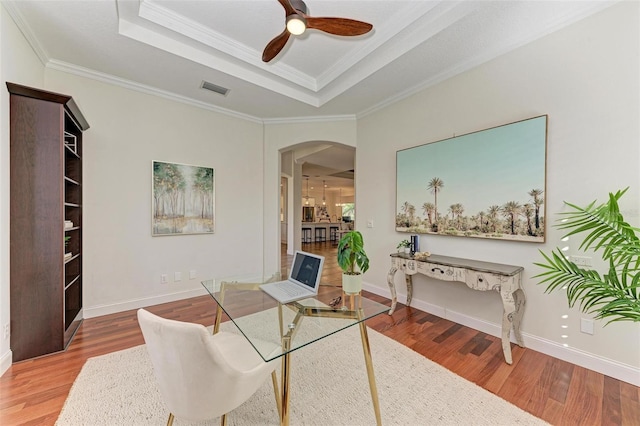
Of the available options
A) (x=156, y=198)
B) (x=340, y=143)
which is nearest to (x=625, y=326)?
(x=340, y=143)

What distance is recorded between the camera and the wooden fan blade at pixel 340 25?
1858mm

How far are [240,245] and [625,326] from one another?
423 cm

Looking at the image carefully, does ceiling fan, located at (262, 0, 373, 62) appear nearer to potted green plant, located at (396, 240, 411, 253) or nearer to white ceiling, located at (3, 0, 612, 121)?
white ceiling, located at (3, 0, 612, 121)

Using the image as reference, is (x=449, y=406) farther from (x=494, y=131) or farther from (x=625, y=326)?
(x=494, y=131)

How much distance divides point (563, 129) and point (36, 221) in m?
4.47

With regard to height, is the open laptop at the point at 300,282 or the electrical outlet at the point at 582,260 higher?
the electrical outlet at the point at 582,260

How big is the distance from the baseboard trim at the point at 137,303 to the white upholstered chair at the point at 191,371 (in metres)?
2.65

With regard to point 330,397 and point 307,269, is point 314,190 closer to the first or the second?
point 307,269

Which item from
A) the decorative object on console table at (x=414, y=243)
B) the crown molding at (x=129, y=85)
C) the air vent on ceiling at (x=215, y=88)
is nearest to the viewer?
the crown molding at (x=129, y=85)

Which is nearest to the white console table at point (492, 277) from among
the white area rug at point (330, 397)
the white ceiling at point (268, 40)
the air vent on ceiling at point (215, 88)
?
the white area rug at point (330, 397)

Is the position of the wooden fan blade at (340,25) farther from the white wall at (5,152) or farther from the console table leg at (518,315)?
the console table leg at (518,315)

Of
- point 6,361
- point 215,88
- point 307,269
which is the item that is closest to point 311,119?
point 215,88

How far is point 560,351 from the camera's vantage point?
224cm

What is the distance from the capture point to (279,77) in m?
3.35
